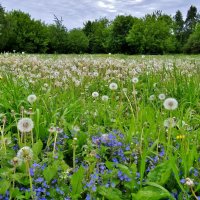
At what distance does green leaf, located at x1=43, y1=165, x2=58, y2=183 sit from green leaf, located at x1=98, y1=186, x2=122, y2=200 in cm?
35

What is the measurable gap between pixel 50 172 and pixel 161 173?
0.81 meters

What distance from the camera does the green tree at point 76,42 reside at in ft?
216

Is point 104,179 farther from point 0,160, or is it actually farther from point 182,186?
point 0,160

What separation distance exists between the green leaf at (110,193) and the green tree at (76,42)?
62703 mm

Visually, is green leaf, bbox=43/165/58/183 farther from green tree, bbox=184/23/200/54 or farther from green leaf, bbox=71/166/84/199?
green tree, bbox=184/23/200/54

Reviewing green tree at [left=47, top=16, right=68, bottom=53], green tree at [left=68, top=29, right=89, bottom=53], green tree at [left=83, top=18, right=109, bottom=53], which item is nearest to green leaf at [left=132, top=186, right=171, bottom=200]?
green tree at [left=47, top=16, right=68, bottom=53]

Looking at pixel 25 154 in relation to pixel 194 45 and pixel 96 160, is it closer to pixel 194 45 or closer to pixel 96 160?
pixel 96 160

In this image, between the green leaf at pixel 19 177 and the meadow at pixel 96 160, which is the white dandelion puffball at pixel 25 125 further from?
the green leaf at pixel 19 177

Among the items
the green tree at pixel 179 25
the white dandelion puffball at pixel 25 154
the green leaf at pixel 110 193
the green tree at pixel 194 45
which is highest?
the green tree at pixel 179 25

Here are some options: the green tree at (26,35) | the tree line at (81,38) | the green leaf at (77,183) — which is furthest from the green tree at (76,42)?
the green leaf at (77,183)

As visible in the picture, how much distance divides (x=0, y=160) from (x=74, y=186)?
69 cm

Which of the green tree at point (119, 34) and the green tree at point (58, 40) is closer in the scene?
the green tree at point (58, 40)

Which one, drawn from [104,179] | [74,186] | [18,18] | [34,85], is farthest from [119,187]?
[18,18]

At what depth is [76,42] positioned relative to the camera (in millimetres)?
68000
